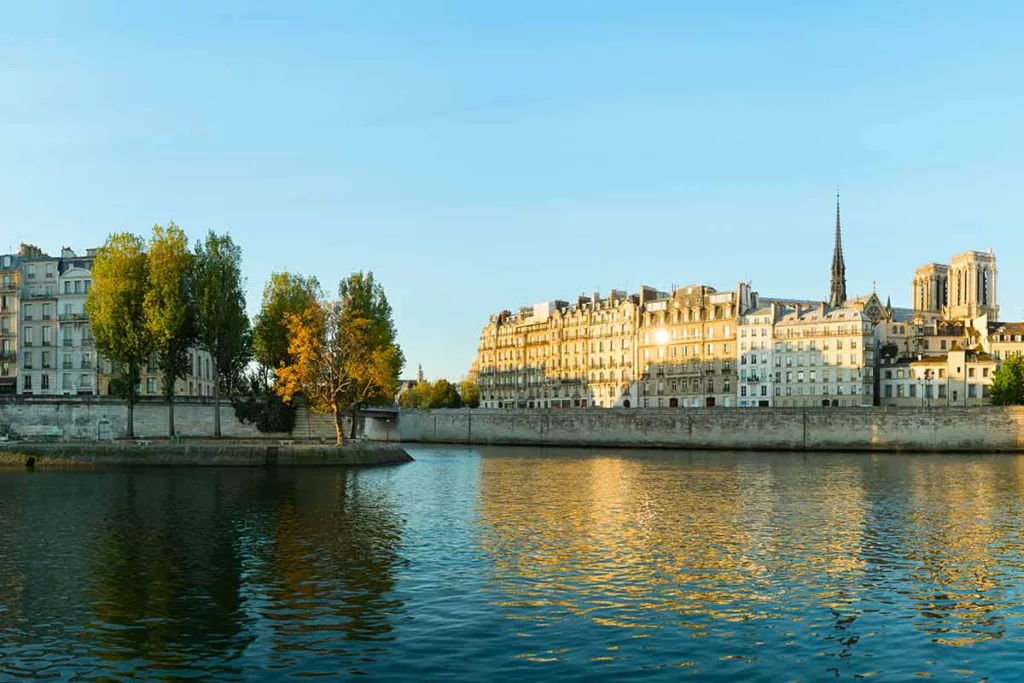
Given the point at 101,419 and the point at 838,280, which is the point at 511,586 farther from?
the point at 838,280

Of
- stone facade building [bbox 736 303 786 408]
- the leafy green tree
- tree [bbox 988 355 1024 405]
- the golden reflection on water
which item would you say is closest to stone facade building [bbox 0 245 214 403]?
the golden reflection on water

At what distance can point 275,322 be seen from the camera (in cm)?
9700

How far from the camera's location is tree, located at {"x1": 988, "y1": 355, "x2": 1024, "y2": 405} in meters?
119

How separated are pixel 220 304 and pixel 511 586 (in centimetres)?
6612

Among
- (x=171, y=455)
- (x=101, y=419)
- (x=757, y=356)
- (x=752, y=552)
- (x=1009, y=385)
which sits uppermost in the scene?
(x=757, y=356)

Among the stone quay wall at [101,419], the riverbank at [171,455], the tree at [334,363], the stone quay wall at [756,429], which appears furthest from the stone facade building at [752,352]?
the riverbank at [171,455]

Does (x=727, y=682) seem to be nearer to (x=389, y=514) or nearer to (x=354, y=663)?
(x=354, y=663)

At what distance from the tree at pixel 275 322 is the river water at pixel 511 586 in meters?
41.1

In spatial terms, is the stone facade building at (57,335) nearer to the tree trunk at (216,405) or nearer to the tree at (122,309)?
the tree trunk at (216,405)

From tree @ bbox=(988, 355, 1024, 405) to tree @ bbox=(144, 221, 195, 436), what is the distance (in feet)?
307

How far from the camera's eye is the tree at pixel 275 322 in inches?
3804

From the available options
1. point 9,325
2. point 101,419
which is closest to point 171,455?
point 101,419

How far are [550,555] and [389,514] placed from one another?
14517 millimetres

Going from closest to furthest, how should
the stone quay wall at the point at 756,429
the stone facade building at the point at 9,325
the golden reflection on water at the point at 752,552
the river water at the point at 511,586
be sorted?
the river water at the point at 511,586
the golden reflection on water at the point at 752,552
the stone quay wall at the point at 756,429
the stone facade building at the point at 9,325
